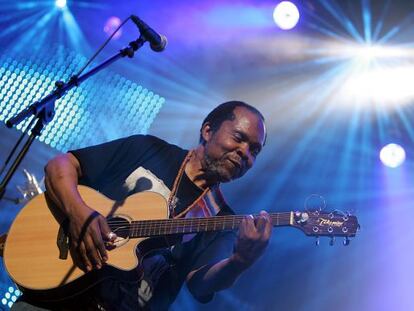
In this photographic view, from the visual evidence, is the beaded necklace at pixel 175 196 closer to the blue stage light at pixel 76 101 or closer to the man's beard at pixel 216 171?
the man's beard at pixel 216 171

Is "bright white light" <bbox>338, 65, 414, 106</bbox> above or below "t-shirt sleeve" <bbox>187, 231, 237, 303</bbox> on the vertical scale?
above

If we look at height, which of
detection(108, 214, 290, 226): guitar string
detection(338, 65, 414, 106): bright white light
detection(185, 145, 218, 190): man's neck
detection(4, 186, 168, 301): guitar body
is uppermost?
detection(338, 65, 414, 106): bright white light

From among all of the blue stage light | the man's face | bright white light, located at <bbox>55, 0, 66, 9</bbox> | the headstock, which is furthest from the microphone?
bright white light, located at <bbox>55, 0, 66, 9</bbox>

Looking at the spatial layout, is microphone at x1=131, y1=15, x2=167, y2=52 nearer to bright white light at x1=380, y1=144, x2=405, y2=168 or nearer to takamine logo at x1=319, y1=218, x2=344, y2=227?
takamine logo at x1=319, y1=218, x2=344, y2=227

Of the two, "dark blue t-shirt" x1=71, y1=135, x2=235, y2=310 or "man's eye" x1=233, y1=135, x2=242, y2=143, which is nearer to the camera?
"dark blue t-shirt" x1=71, y1=135, x2=235, y2=310

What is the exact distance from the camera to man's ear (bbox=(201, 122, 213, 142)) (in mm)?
3824

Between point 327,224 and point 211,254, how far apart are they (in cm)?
81

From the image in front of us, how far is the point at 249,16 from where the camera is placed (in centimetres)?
632

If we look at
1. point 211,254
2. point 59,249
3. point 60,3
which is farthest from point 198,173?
point 60,3

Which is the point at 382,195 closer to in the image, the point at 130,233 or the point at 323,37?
the point at 323,37

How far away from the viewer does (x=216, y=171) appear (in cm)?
350

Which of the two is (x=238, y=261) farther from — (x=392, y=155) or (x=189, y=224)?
(x=392, y=155)

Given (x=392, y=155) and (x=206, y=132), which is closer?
(x=206, y=132)

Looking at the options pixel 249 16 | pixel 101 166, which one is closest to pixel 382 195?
pixel 249 16
